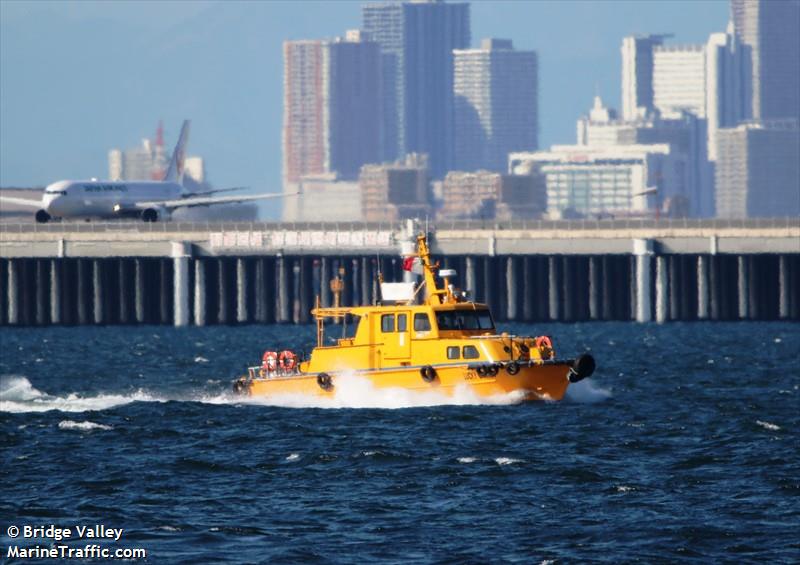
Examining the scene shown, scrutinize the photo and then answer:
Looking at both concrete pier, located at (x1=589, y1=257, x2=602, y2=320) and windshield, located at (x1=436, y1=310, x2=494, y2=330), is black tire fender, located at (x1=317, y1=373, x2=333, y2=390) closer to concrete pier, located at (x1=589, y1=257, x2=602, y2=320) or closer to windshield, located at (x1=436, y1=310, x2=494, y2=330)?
windshield, located at (x1=436, y1=310, x2=494, y2=330)

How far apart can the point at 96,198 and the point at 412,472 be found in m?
99.4

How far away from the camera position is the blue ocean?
119 ft

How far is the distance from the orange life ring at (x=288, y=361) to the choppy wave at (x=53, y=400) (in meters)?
5.34

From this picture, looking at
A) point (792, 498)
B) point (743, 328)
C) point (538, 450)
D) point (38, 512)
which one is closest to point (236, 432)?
point (538, 450)

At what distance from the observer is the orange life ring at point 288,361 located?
6278 centimetres

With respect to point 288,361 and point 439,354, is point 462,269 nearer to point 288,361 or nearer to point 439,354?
point 288,361

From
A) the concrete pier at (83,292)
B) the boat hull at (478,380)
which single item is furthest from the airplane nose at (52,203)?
the boat hull at (478,380)

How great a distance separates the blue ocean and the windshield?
7.31 ft

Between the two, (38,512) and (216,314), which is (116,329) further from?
(38,512)

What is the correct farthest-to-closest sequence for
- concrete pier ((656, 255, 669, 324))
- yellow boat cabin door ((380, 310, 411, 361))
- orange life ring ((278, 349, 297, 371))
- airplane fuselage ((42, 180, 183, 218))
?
airplane fuselage ((42, 180, 183, 218))
concrete pier ((656, 255, 669, 324))
orange life ring ((278, 349, 297, 371))
yellow boat cabin door ((380, 310, 411, 361))

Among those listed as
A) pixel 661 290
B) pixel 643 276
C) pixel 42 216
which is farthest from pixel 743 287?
pixel 42 216

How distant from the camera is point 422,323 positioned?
2317 inches

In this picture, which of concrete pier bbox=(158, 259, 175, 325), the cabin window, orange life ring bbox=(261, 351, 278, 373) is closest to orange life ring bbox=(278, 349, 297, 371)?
orange life ring bbox=(261, 351, 278, 373)

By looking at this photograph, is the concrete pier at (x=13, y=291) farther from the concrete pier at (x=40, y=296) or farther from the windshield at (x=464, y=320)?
the windshield at (x=464, y=320)
